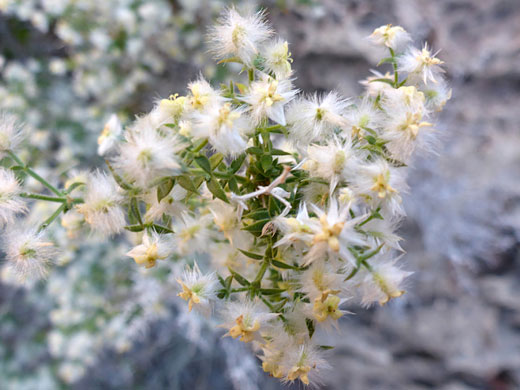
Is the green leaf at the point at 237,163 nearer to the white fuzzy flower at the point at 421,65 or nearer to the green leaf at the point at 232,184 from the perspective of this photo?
the green leaf at the point at 232,184

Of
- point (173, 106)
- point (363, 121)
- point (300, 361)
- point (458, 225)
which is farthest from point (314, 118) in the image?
point (458, 225)

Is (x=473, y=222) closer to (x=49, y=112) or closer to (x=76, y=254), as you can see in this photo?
(x=76, y=254)

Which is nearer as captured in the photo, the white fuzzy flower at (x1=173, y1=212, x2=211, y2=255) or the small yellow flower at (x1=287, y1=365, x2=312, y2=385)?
the small yellow flower at (x1=287, y1=365, x2=312, y2=385)

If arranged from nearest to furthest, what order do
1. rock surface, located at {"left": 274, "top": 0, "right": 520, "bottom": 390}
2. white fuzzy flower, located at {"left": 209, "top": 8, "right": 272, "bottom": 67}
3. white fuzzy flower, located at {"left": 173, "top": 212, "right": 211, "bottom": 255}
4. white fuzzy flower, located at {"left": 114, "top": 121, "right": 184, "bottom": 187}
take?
white fuzzy flower, located at {"left": 114, "top": 121, "right": 184, "bottom": 187}, white fuzzy flower, located at {"left": 209, "top": 8, "right": 272, "bottom": 67}, white fuzzy flower, located at {"left": 173, "top": 212, "right": 211, "bottom": 255}, rock surface, located at {"left": 274, "top": 0, "right": 520, "bottom": 390}

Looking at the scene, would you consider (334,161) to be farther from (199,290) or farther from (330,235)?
(199,290)

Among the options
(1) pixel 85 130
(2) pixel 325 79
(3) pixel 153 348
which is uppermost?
(2) pixel 325 79

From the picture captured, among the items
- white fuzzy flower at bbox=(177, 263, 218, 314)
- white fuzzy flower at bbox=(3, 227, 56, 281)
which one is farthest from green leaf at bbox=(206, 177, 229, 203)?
white fuzzy flower at bbox=(3, 227, 56, 281)

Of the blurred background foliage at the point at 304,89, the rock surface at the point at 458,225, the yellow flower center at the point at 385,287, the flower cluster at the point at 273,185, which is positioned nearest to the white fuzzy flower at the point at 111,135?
the flower cluster at the point at 273,185

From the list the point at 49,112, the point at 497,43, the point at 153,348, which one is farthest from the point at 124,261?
the point at 497,43

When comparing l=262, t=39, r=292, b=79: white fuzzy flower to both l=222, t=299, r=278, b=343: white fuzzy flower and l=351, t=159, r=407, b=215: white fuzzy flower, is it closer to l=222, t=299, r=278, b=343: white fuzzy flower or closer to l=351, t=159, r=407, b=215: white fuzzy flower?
l=351, t=159, r=407, b=215: white fuzzy flower
